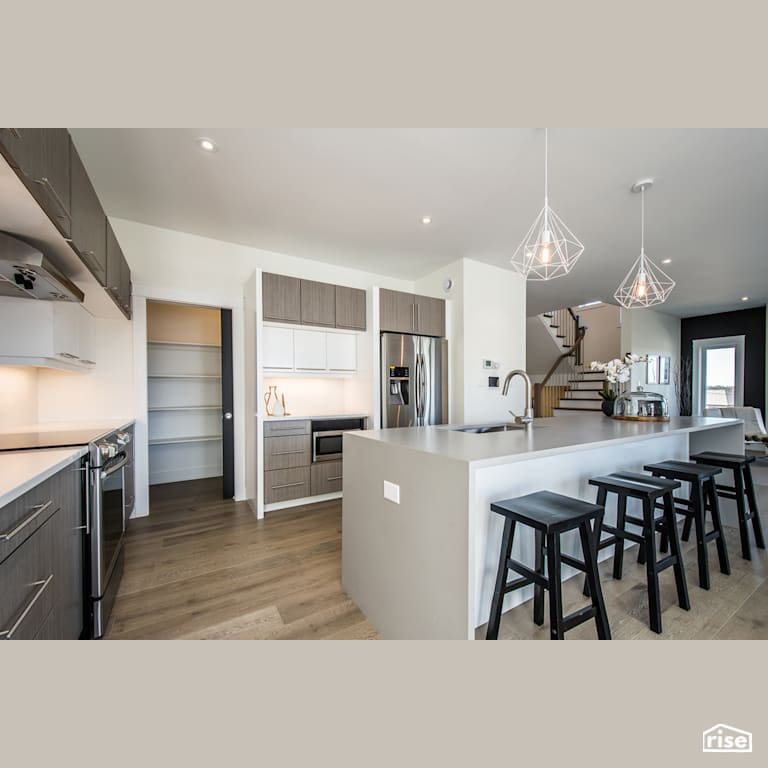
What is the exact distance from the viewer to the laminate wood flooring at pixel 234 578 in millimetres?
1706

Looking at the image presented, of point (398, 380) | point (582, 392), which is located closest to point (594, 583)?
point (398, 380)

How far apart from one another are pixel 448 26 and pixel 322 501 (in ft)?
12.0

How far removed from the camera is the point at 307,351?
390 centimetres

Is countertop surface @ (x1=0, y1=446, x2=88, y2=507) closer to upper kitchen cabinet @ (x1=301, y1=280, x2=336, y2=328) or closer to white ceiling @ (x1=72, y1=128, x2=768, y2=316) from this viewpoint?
white ceiling @ (x1=72, y1=128, x2=768, y2=316)

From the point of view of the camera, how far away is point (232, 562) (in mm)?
2393

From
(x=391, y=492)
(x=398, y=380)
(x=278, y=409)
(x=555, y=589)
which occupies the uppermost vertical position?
(x=398, y=380)

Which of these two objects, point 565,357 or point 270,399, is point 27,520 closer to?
point 270,399

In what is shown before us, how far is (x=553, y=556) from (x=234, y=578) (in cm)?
186

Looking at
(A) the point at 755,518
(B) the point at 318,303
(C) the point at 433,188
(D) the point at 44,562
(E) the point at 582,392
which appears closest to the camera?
(D) the point at 44,562

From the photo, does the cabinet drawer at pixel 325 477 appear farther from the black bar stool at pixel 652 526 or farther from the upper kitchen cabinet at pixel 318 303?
the black bar stool at pixel 652 526

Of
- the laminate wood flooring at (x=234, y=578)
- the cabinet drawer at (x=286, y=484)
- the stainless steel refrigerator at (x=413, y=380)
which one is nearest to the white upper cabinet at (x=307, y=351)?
the stainless steel refrigerator at (x=413, y=380)

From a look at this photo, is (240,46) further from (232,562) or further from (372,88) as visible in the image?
(232,562)

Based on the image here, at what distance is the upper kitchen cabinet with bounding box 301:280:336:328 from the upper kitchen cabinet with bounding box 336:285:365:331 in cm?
6
